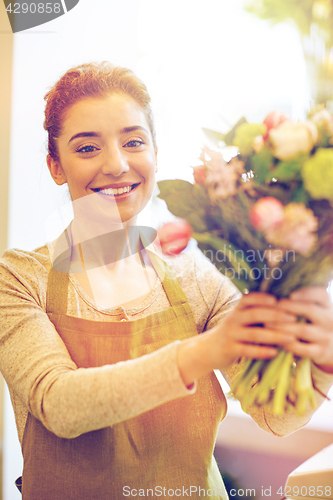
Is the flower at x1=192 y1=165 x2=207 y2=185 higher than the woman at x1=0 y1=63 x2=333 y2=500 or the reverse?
higher

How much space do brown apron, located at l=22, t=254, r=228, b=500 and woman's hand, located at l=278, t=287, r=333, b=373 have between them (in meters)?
0.38

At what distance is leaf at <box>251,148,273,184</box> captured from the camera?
1.65ft

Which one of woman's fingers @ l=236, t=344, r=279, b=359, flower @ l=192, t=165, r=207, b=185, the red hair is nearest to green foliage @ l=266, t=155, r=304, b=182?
flower @ l=192, t=165, r=207, b=185

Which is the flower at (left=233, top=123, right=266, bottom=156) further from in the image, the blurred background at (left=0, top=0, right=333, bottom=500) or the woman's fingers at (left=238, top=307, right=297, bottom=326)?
the blurred background at (left=0, top=0, right=333, bottom=500)

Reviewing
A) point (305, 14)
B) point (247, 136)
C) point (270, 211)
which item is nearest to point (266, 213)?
point (270, 211)

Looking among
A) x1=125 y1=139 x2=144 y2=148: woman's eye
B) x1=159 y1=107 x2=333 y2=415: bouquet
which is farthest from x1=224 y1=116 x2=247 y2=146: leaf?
x1=125 y1=139 x2=144 y2=148: woman's eye

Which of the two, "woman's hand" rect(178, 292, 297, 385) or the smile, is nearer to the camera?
"woman's hand" rect(178, 292, 297, 385)

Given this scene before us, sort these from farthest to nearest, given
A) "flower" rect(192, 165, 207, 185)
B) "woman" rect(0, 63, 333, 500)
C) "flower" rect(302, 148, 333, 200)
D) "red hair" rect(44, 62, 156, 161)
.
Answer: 1. "red hair" rect(44, 62, 156, 161)
2. "woman" rect(0, 63, 333, 500)
3. "flower" rect(192, 165, 207, 185)
4. "flower" rect(302, 148, 333, 200)

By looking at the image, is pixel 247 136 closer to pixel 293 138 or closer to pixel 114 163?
pixel 293 138

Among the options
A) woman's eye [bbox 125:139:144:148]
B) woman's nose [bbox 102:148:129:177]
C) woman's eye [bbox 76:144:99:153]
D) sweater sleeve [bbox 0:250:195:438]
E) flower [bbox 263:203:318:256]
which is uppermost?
woman's eye [bbox 125:139:144:148]

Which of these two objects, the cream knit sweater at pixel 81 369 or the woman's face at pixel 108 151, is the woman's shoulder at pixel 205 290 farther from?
the woman's face at pixel 108 151

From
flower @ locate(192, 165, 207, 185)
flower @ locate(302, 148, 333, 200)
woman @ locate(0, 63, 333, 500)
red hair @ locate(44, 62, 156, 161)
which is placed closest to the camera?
flower @ locate(302, 148, 333, 200)

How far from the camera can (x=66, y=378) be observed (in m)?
0.59

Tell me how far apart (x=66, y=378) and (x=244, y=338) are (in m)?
0.27
